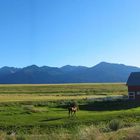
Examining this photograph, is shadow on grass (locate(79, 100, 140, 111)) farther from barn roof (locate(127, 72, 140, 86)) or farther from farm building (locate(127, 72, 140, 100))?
→ barn roof (locate(127, 72, 140, 86))

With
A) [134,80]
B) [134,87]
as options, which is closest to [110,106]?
[134,87]

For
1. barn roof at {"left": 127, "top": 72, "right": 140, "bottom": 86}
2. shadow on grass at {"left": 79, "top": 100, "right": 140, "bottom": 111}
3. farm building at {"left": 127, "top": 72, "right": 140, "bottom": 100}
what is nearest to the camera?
shadow on grass at {"left": 79, "top": 100, "right": 140, "bottom": 111}

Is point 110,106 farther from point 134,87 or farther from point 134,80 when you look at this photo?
point 134,80

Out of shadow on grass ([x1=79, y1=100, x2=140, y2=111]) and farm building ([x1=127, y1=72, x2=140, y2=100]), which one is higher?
farm building ([x1=127, y1=72, x2=140, y2=100])

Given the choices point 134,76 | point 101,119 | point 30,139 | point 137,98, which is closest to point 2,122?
point 101,119

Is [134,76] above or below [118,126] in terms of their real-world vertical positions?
above

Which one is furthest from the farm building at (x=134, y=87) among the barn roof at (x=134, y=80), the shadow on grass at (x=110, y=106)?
the shadow on grass at (x=110, y=106)

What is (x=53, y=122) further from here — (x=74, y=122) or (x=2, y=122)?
(x=2, y=122)

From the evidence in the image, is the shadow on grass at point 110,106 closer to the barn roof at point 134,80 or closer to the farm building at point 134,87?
the farm building at point 134,87

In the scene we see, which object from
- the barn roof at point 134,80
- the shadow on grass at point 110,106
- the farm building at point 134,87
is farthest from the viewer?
the barn roof at point 134,80

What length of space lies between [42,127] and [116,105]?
31.6 m

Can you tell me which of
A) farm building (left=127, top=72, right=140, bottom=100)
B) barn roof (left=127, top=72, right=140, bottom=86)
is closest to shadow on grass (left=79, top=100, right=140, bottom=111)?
farm building (left=127, top=72, right=140, bottom=100)

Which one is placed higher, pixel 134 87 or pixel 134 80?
pixel 134 80

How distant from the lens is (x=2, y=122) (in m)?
44.8
